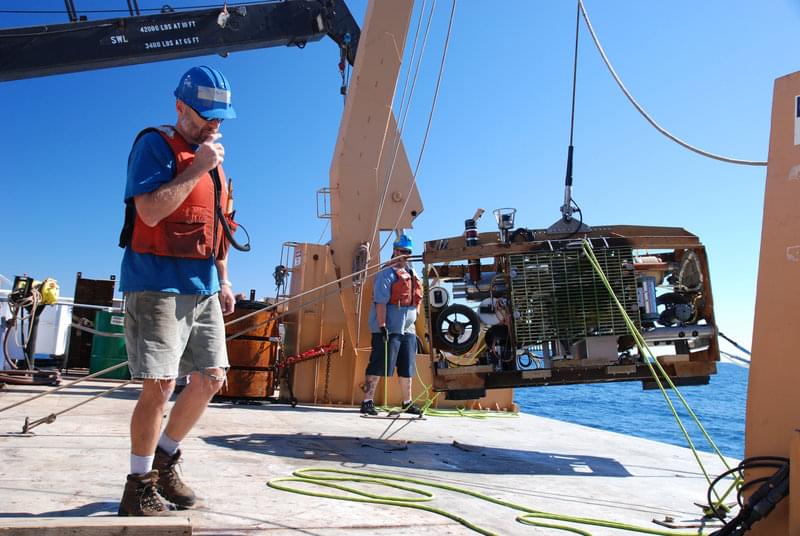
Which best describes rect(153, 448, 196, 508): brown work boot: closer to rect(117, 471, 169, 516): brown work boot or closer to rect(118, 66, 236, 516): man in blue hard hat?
rect(118, 66, 236, 516): man in blue hard hat

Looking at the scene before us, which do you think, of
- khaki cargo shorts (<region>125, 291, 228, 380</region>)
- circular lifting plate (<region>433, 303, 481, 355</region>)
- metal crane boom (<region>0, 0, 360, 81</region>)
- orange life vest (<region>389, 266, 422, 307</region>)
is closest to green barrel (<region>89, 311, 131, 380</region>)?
metal crane boom (<region>0, 0, 360, 81</region>)

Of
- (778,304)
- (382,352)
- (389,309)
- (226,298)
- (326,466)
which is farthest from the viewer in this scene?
(389,309)

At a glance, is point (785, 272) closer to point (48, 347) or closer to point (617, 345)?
point (617, 345)

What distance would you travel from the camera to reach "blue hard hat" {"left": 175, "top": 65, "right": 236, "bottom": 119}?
252 cm

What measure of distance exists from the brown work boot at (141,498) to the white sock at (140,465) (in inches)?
0.8

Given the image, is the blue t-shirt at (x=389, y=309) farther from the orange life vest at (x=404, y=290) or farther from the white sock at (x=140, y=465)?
the white sock at (x=140, y=465)

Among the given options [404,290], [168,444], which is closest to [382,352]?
[404,290]

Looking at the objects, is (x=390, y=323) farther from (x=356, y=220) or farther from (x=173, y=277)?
(x=173, y=277)

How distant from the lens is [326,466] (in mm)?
3639

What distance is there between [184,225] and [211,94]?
0.57 meters

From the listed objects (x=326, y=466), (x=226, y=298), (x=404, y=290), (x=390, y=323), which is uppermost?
(x=404, y=290)

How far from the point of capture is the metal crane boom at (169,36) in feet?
30.5

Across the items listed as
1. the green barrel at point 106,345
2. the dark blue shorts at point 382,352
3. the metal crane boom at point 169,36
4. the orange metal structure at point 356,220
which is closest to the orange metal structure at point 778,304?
the dark blue shorts at point 382,352

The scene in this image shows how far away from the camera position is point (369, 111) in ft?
24.7
